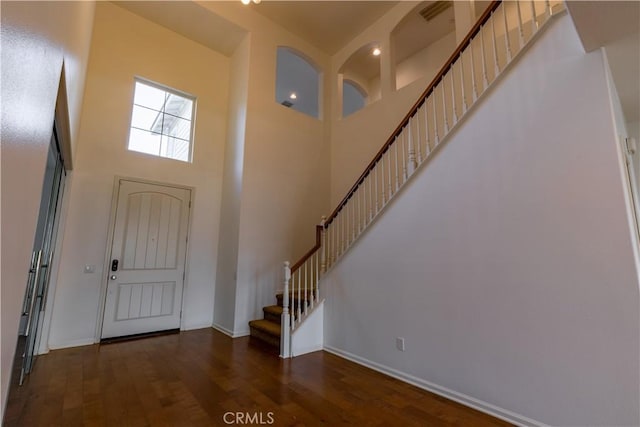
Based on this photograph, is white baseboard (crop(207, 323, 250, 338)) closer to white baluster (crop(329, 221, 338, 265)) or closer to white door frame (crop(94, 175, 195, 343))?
white door frame (crop(94, 175, 195, 343))

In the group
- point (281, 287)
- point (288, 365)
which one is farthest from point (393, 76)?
point (288, 365)

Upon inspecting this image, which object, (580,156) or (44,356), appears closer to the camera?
(580,156)

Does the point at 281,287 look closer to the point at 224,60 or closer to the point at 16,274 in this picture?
the point at 16,274

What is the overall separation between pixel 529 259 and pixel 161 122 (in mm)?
5382

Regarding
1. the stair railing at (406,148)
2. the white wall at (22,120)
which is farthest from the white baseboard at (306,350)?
the white wall at (22,120)

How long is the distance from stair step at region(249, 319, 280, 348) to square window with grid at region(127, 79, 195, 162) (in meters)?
2.97

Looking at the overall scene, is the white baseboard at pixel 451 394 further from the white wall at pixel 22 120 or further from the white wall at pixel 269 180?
the white wall at pixel 22 120

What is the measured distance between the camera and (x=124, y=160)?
4484 millimetres

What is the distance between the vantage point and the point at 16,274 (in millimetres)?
1309

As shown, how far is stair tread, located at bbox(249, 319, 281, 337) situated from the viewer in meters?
3.95

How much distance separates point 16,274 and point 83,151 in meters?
3.62

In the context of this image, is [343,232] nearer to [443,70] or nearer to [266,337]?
[266,337]

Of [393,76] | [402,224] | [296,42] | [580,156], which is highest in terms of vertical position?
[296,42]

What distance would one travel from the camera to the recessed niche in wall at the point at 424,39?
5058 millimetres
